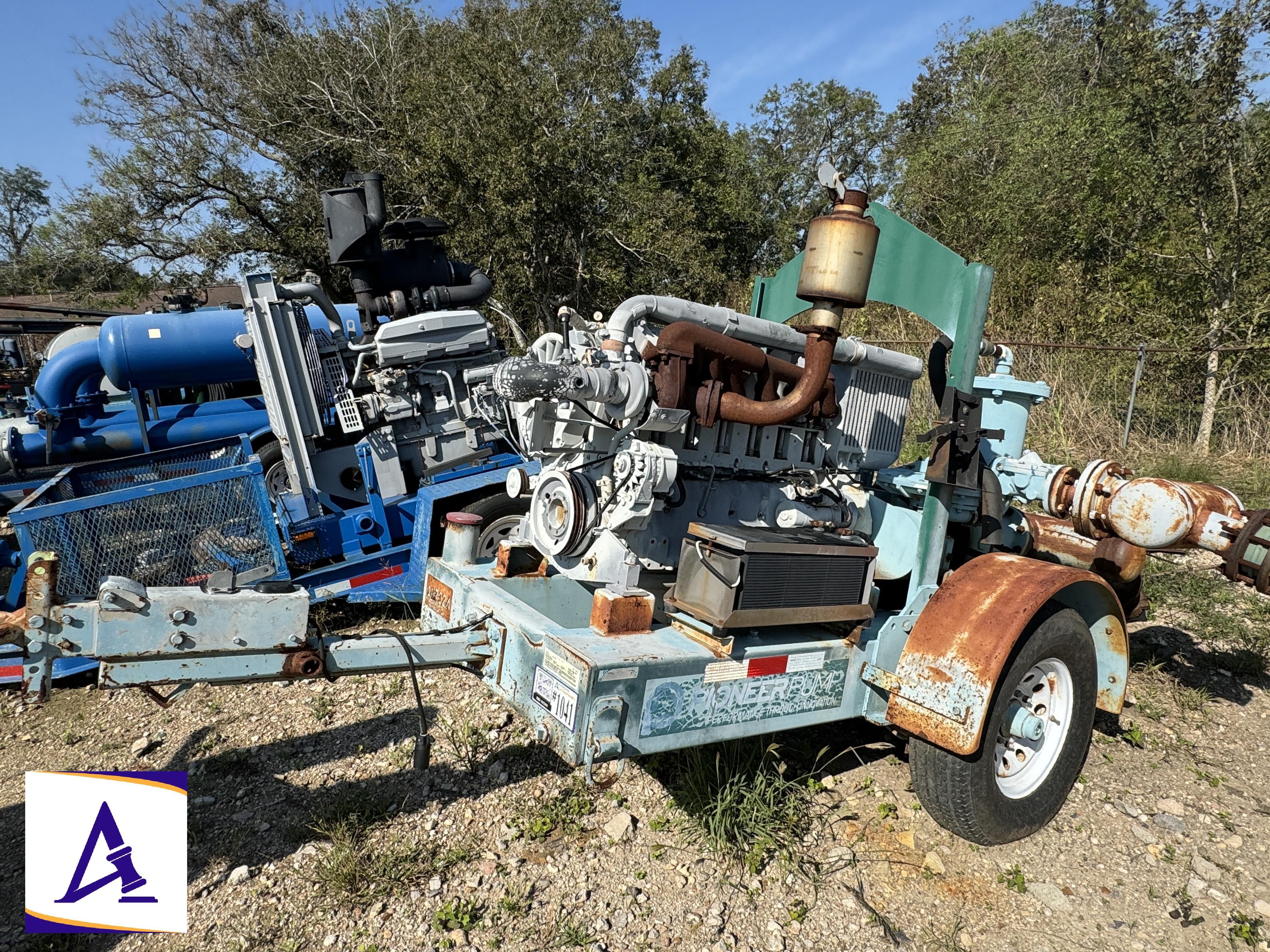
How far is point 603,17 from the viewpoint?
20.2m

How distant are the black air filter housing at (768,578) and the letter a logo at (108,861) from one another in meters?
1.96

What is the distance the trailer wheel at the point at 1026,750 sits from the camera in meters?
2.92

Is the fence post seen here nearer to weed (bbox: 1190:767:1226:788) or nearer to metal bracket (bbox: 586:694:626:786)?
weed (bbox: 1190:767:1226:788)

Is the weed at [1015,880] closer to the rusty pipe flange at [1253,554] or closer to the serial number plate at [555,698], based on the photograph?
the rusty pipe flange at [1253,554]

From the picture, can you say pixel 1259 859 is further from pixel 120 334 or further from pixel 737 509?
pixel 120 334

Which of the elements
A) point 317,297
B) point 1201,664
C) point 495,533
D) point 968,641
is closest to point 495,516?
point 495,533

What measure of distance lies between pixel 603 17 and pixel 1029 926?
22.3 meters

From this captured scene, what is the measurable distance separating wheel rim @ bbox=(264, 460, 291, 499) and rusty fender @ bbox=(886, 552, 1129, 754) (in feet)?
15.9

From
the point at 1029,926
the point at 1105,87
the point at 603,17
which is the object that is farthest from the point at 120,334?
the point at 1105,87

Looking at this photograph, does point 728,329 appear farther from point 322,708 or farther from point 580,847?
point 322,708

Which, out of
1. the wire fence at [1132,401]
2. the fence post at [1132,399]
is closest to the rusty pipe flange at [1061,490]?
the wire fence at [1132,401]

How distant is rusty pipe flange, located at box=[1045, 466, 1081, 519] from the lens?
11.4ft

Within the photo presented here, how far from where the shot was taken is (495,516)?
5.23 meters

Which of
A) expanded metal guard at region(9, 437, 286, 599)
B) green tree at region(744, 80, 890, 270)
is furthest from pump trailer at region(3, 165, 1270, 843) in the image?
green tree at region(744, 80, 890, 270)
